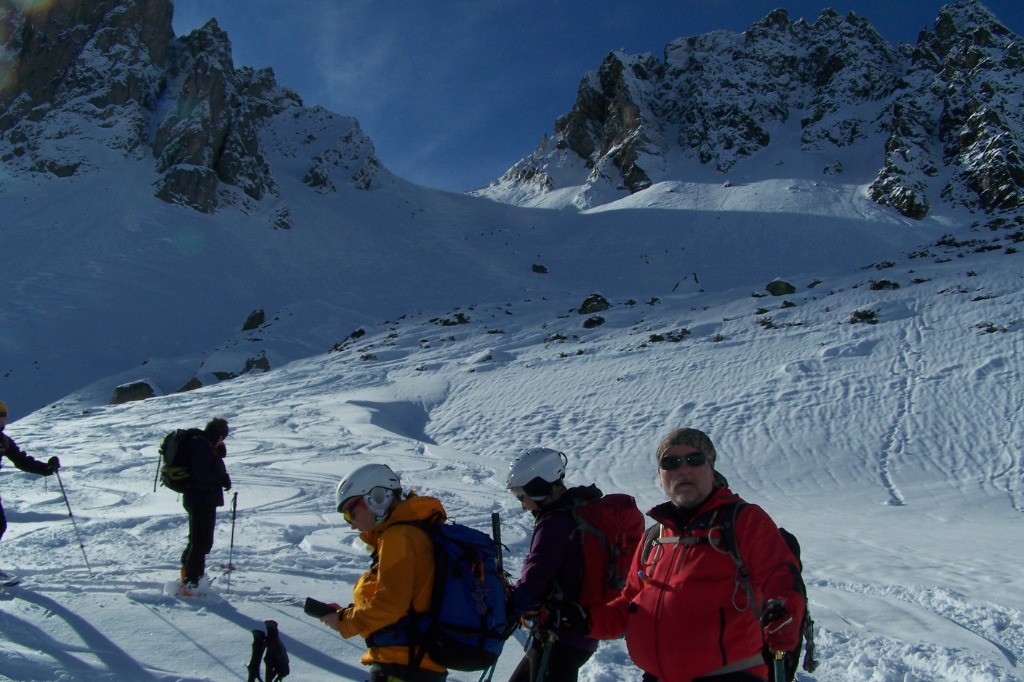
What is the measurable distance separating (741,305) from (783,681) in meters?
25.3

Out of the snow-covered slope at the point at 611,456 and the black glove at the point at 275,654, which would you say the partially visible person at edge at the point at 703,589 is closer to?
the black glove at the point at 275,654

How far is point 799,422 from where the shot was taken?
14.4 metres

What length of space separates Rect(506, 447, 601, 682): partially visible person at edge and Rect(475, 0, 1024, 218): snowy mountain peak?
5340 cm

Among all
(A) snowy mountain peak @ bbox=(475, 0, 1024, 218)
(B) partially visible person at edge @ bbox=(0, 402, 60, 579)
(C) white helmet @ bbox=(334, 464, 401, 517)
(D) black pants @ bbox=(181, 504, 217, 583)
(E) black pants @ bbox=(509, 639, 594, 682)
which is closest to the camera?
(C) white helmet @ bbox=(334, 464, 401, 517)

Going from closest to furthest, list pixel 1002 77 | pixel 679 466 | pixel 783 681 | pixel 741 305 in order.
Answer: pixel 783 681, pixel 679 466, pixel 741 305, pixel 1002 77

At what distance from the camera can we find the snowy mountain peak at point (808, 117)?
50750 mm

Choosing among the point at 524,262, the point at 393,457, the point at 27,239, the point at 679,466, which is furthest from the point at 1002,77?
the point at 27,239

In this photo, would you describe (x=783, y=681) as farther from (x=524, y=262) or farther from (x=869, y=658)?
(x=524, y=262)

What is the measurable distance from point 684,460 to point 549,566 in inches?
35.5

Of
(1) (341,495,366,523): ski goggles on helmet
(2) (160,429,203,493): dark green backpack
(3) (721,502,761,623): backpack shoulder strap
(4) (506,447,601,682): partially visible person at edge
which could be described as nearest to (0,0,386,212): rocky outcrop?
(2) (160,429,203,493): dark green backpack

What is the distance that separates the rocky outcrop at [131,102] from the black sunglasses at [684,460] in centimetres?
5216

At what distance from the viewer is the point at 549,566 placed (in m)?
3.06

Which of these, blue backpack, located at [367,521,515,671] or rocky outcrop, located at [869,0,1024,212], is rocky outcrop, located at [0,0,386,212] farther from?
rocky outcrop, located at [869,0,1024,212]

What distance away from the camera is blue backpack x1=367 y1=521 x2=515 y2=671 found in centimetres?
272
